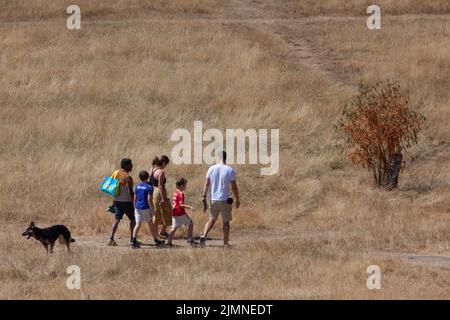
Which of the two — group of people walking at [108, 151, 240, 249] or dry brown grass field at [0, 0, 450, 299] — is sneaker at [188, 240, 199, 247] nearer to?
group of people walking at [108, 151, 240, 249]

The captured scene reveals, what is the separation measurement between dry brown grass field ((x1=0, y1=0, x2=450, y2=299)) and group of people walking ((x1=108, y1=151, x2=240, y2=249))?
21.5 inches

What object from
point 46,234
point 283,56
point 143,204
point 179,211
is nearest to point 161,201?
point 179,211

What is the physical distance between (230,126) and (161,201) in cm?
970

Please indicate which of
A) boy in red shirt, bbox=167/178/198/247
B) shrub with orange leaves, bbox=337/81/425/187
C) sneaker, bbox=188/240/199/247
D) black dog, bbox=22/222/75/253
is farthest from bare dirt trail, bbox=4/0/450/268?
shrub with orange leaves, bbox=337/81/425/187

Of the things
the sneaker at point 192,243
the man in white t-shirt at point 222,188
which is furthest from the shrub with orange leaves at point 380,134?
the man in white t-shirt at point 222,188

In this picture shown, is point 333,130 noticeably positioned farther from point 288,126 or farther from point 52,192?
point 52,192

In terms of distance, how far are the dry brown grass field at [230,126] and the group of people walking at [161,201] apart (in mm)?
547

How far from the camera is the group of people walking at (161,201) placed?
14.0 metres

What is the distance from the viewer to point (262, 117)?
83.0 feet

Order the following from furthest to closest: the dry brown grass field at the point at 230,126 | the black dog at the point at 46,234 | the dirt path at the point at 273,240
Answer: the dirt path at the point at 273,240, the black dog at the point at 46,234, the dry brown grass field at the point at 230,126

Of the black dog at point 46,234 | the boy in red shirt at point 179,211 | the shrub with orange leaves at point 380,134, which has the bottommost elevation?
Answer: the black dog at point 46,234

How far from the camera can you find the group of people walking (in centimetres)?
1405

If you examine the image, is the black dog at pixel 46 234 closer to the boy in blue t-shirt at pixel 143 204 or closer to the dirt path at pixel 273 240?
the dirt path at pixel 273 240

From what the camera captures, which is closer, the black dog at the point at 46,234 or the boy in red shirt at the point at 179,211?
the black dog at the point at 46,234
